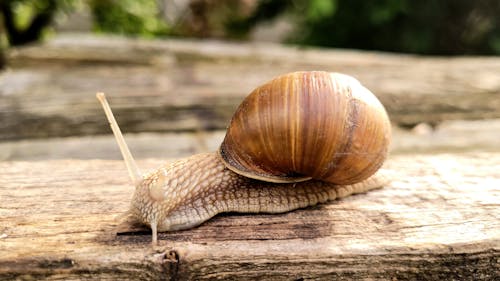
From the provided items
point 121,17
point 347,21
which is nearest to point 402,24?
point 347,21

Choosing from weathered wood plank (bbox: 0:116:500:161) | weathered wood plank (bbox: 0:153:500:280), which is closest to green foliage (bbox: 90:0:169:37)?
weathered wood plank (bbox: 0:116:500:161)

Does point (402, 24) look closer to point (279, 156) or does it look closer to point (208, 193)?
point (279, 156)

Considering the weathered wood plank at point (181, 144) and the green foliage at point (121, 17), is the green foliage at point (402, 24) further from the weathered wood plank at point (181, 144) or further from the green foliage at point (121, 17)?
the weathered wood plank at point (181, 144)

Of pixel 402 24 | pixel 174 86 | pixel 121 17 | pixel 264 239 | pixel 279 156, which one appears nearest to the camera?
pixel 264 239

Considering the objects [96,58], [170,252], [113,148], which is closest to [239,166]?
[170,252]

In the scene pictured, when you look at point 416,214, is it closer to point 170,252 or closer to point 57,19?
point 170,252

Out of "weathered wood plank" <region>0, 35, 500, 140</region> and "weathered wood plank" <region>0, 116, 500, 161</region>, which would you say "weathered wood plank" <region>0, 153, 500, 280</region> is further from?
"weathered wood plank" <region>0, 35, 500, 140</region>

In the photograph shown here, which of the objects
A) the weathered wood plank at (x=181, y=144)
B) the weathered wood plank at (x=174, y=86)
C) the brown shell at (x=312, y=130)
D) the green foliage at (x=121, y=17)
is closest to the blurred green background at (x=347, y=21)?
the green foliage at (x=121, y=17)
